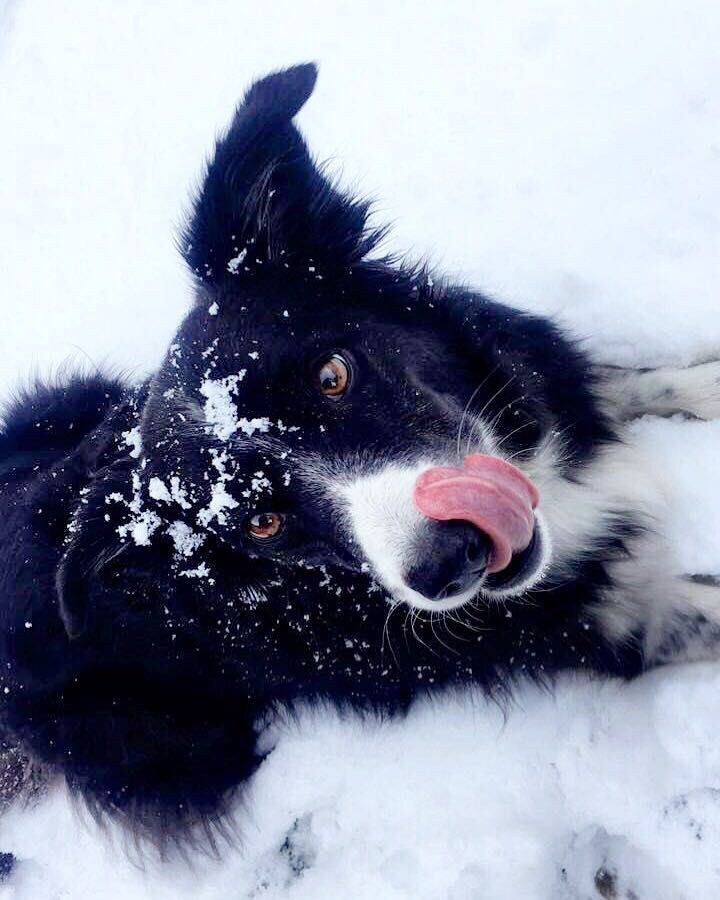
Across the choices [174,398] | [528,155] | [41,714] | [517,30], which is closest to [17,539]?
[41,714]

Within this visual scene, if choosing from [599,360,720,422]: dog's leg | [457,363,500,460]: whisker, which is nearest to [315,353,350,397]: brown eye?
[457,363,500,460]: whisker

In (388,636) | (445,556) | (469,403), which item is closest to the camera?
(445,556)

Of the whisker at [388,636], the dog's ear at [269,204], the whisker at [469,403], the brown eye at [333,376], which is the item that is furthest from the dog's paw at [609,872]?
the dog's ear at [269,204]

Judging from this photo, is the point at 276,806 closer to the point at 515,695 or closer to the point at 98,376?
the point at 515,695

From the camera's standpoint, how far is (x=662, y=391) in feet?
10.1

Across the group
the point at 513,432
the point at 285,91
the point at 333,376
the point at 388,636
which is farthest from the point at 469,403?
the point at 285,91

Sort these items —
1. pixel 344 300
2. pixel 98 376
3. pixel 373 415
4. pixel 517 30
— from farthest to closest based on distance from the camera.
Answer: pixel 517 30, pixel 98 376, pixel 344 300, pixel 373 415

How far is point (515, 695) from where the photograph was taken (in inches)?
122

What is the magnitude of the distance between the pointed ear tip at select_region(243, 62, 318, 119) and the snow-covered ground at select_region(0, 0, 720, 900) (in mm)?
1209

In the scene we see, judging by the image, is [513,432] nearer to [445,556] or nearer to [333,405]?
[333,405]

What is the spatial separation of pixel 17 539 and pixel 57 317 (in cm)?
190

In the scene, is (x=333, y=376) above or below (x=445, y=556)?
above

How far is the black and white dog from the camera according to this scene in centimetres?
234

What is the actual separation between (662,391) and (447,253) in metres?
1.28
